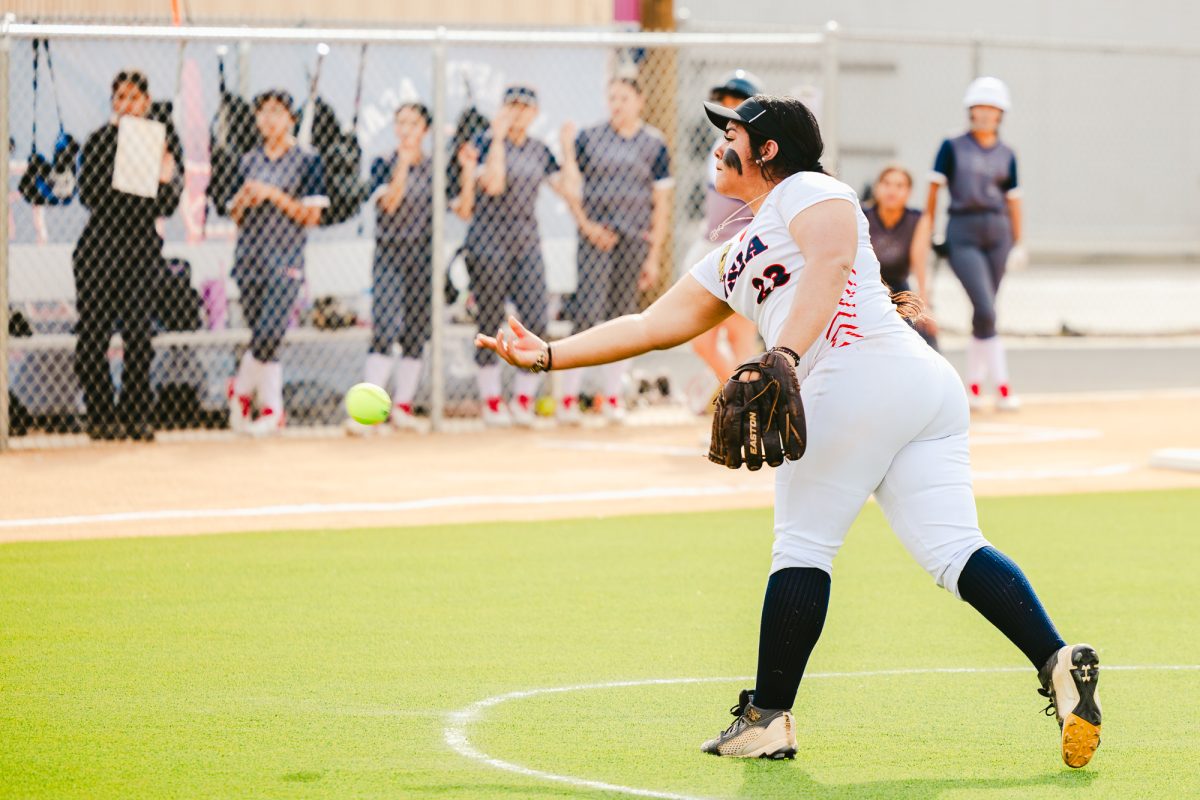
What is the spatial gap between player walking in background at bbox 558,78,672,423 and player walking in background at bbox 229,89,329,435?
2068mm

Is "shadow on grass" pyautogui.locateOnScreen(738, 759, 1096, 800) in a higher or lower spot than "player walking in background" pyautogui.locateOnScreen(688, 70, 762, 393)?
lower

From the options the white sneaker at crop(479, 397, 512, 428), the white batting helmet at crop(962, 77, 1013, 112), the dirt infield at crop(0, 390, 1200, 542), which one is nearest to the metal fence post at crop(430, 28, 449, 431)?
the white sneaker at crop(479, 397, 512, 428)

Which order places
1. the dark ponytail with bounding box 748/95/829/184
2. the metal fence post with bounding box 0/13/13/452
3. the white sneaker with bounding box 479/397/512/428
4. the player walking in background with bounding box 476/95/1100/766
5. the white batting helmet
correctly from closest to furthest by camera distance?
1. the player walking in background with bounding box 476/95/1100/766
2. the dark ponytail with bounding box 748/95/829/184
3. the metal fence post with bounding box 0/13/13/452
4. the white sneaker with bounding box 479/397/512/428
5. the white batting helmet

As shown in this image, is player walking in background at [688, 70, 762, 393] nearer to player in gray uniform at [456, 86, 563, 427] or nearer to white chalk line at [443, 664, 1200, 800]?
player in gray uniform at [456, 86, 563, 427]

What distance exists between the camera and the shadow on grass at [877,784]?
4.87 m

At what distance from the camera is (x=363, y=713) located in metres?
5.78

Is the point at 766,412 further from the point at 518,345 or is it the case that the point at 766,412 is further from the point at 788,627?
the point at 518,345

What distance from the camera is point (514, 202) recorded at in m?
14.0

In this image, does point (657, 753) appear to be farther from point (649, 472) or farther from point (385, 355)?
point (385, 355)

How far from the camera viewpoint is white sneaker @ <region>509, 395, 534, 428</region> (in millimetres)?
14414

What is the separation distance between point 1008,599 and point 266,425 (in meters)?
9.08

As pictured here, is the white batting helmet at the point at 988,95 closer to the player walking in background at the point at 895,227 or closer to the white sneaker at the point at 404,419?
the player walking in background at the point at 895,227

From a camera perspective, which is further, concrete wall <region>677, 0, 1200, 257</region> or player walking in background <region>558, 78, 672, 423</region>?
concrete wall <region>677, 0, 1200, 257</region>

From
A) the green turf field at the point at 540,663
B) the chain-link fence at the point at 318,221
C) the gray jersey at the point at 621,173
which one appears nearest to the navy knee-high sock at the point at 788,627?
the green turf field at the point at 540,663
